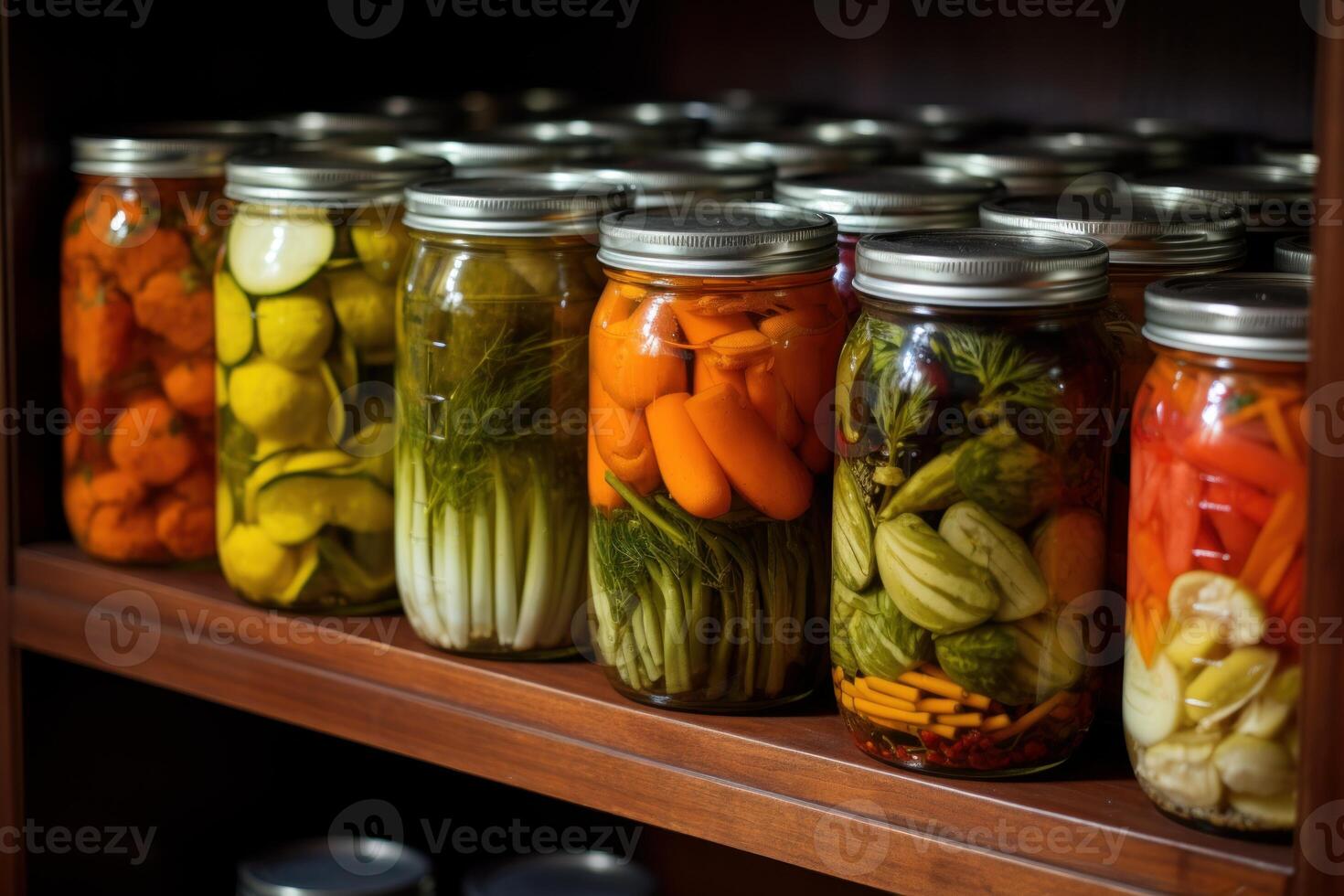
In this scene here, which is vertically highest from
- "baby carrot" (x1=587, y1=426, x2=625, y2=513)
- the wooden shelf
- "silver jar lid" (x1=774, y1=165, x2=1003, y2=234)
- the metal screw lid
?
"silver jar lid" (x1=774, y1=165, x2=1003, y2=234)

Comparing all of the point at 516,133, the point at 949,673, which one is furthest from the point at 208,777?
the point at 949,673

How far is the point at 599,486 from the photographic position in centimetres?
77

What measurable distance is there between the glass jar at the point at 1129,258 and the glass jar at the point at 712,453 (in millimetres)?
127

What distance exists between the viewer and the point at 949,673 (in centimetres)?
67

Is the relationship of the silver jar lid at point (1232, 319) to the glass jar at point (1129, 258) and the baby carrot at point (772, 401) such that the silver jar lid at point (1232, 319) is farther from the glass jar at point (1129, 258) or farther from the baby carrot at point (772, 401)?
the baby carrot at point (772, 401)

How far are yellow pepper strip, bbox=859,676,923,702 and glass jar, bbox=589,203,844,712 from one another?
2.8 inches

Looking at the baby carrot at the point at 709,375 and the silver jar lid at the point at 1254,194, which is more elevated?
the silver jar lid at the point at 1254,194

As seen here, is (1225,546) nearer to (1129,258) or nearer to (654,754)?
(1129,258)

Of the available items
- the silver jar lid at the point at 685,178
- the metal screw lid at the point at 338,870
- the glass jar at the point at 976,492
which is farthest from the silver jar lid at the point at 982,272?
the metal screw lid at the point at 338,870

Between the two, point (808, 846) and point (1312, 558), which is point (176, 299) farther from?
point (1312, 558)

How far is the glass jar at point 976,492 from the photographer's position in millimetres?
652

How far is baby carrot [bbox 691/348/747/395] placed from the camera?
0.71 meters

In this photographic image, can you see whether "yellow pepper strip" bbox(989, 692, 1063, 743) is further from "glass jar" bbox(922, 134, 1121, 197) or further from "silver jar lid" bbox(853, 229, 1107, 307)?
"glass jar" bbox(922, 134, 1121, 197)

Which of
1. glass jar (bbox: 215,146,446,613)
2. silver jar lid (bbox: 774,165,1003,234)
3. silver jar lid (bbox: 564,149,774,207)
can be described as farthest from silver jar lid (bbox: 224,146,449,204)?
silver jar lid (bbox: 774,165,1003,234)
